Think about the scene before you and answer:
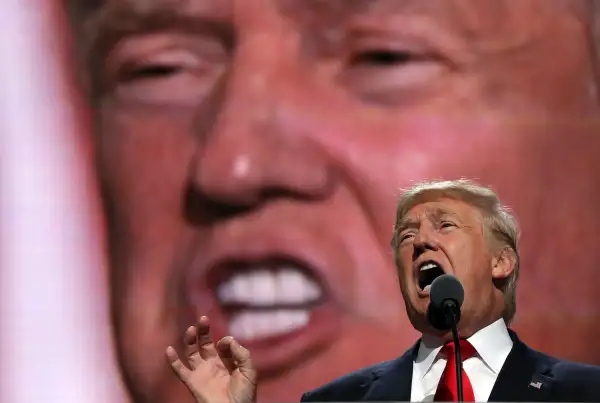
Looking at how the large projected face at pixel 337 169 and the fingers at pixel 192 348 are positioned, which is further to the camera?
the large projected face at pixel 337 169

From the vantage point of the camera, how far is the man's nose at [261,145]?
2285 millimetres

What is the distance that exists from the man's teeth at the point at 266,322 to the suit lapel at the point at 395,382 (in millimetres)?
645

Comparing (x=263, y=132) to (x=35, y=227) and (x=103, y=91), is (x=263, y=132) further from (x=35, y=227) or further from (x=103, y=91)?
(x=35, y=227)

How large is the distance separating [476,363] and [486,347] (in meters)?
0.03

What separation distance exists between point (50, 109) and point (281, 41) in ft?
2.05

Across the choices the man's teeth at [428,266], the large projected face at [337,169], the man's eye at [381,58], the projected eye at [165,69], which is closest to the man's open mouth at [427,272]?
the man's teeth at [428,266]

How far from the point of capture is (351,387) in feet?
5.55

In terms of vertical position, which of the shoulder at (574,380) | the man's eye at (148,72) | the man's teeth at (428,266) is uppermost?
the man's eye at (148,72)

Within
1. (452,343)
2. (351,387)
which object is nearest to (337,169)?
(351,387)

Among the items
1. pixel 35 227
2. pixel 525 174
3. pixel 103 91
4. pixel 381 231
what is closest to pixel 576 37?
pixel 525 174

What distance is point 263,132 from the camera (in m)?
2.30

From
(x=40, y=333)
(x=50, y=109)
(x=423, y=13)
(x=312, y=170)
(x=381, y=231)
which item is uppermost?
(x=423, y=13)

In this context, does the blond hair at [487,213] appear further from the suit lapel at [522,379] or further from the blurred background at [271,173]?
the blurred background at [271,173]

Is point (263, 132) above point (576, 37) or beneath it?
beneath
